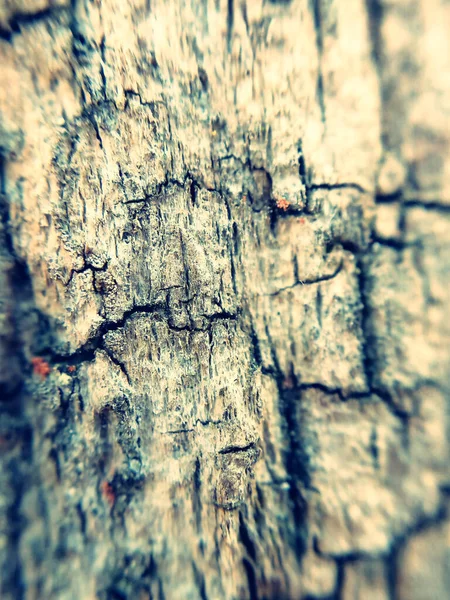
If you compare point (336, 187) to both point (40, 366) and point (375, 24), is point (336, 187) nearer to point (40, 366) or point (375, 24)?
point (375, 24)

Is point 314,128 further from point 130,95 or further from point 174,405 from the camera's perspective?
point 174,405

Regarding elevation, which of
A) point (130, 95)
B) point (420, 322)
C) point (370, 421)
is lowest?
point (370, 421)

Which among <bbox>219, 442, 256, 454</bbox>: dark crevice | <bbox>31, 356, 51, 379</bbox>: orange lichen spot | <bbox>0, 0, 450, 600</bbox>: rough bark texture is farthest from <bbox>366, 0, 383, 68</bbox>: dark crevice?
<bbox>31, 356, 51, 379</bbox>: orange lichen spot

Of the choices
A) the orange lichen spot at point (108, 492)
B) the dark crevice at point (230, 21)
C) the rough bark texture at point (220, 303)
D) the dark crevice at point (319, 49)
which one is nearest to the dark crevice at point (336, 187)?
the rough bark texture at point (220, 303)

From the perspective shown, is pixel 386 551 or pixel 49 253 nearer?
pixel 386 551

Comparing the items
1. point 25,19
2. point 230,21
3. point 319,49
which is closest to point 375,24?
point 319,49

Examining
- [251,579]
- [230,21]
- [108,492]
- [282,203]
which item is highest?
[230,21]

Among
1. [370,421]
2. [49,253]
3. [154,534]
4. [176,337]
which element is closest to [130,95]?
[49,253]
